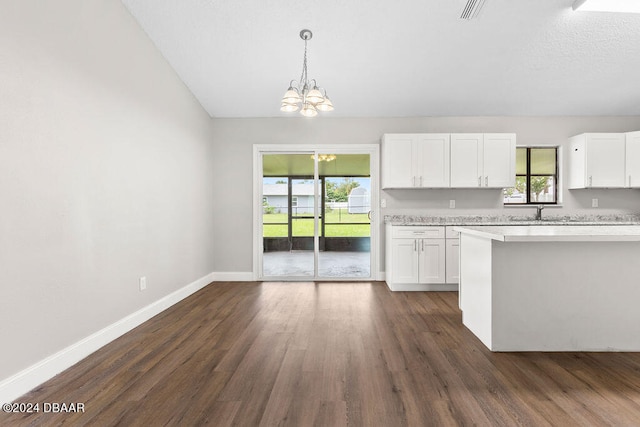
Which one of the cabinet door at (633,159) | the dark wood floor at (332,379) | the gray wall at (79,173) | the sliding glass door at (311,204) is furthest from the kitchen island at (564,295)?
the gray wall at (79,173)

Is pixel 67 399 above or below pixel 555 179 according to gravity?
below

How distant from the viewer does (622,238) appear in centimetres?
220

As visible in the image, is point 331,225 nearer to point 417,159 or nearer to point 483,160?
point 417,159

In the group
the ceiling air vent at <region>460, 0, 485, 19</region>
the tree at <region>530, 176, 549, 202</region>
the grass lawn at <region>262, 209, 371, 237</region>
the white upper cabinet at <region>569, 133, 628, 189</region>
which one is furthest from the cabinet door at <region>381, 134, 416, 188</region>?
the white upper cabinet at <region>569, 133, 628, 189</region>

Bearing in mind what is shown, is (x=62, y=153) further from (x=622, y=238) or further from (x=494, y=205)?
(x=494, y=205)

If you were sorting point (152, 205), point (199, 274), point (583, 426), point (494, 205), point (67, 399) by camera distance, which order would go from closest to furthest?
point (583, 426)
point (67, 399)
point (152, 205)
point (199, 274)
point (494, 205)

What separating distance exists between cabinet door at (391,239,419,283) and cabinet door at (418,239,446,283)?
0.22 feet

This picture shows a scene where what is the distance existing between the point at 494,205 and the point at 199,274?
4.42m

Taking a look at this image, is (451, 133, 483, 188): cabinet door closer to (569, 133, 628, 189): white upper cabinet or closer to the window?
the window

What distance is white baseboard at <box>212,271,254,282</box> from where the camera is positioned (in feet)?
16.3

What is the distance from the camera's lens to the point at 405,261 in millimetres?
4363

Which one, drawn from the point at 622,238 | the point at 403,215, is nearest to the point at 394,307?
the point at 403,215

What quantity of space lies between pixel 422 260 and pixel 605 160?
9.66 ft

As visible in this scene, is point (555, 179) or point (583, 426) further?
point (555, 179)
